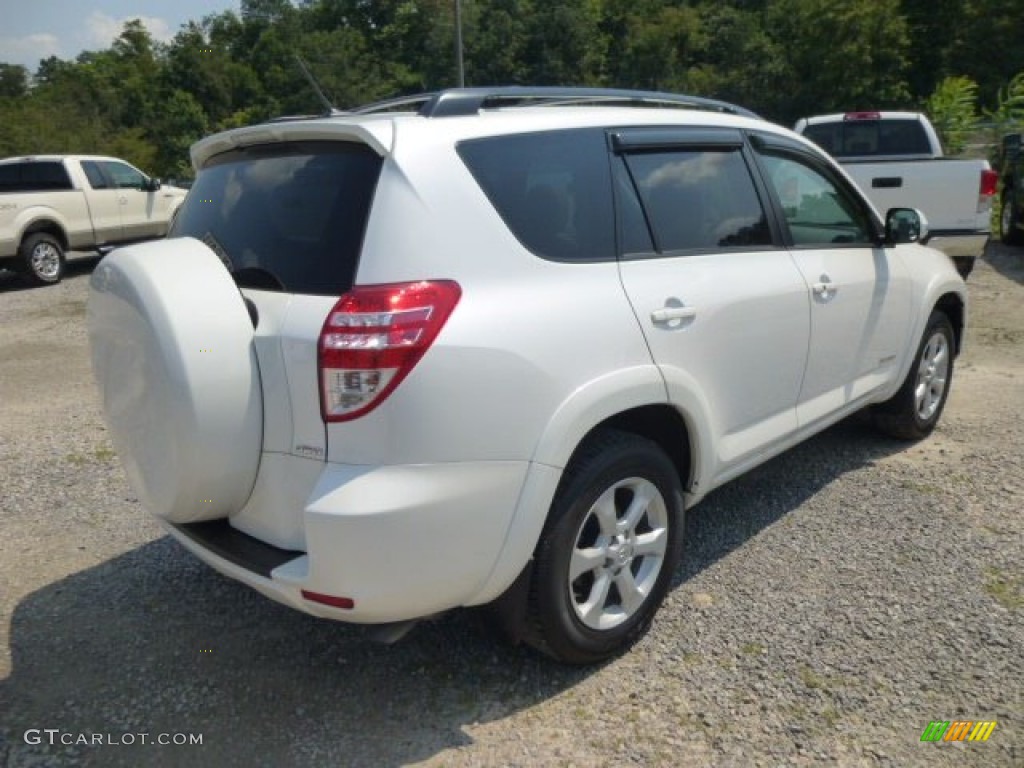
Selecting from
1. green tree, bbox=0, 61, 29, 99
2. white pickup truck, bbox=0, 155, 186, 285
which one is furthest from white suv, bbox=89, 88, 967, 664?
green tree, bbox=0, 61, 29, 99

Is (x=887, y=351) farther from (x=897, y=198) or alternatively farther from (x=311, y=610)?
(x=897, y=198)

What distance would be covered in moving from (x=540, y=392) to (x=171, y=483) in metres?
1.10

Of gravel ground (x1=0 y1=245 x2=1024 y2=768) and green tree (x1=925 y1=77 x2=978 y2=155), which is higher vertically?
green tree (x1=925 y1=77 x2=978 y2=155)

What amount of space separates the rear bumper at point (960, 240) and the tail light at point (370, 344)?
6861 mm

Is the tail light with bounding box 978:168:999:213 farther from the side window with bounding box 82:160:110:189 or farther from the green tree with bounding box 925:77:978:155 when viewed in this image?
the side window with bounding box 82:160:110:189

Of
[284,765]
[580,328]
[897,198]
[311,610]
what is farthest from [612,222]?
[897,198]

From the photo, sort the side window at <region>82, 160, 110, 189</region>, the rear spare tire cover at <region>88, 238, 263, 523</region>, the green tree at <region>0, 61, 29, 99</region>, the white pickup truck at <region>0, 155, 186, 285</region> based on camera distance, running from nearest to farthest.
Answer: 1. the rear spare tire cover at <region>88, 238, 263, 523</region>
2. the white pickup truck at <region>0, 155, 186, 285</region>
3. the side window at <region>82, 160, 110, 189</region>
4. the green tree at <region>0, 61, 29, 99</region>

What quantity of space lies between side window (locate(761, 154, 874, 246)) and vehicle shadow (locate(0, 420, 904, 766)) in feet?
4.91

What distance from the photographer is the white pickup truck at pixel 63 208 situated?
1188cm

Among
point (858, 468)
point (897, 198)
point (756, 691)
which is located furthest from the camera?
point (897, 198)

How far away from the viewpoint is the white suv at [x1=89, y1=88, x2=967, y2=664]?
219 centimetres

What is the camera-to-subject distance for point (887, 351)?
164 inches

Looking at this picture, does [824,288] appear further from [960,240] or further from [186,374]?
[960,240]

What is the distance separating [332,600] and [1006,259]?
11.2m
